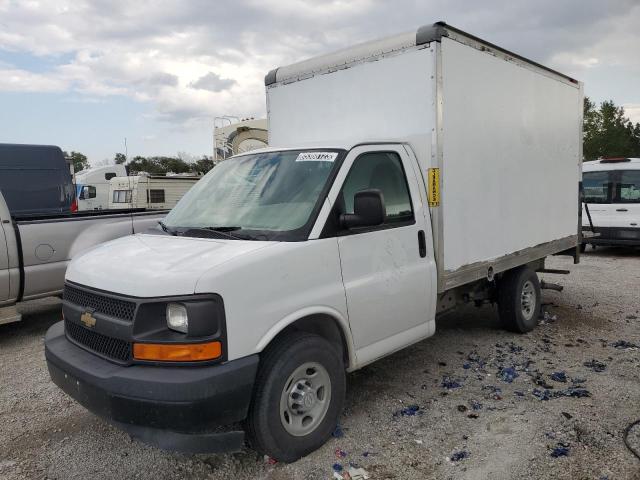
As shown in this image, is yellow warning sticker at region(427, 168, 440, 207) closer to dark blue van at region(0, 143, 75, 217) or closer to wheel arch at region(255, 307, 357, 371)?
wheel arch at region(255, 307, 357, 371)

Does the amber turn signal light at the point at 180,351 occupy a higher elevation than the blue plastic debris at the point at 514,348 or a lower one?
higher

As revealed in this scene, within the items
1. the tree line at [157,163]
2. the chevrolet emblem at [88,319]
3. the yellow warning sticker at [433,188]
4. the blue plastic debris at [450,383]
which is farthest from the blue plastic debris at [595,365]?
the tree line at [157,163]

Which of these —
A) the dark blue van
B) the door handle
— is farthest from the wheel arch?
the dark blue van

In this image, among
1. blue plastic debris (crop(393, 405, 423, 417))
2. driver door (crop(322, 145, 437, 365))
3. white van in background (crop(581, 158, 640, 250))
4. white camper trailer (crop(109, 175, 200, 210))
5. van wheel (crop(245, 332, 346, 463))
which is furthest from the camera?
white camper trailer (crop(109, 175, 200, 210))

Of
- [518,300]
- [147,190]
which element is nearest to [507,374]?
[518,300]

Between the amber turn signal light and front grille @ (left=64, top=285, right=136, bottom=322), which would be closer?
the amber turn signal light

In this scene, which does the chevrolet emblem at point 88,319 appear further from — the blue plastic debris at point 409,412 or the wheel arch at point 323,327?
the blue plastic debris at point 409,412

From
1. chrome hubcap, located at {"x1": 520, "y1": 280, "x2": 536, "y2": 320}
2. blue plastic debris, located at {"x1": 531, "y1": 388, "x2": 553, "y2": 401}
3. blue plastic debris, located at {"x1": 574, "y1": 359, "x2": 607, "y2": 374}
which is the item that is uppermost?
chrome hubcap, located at {"x1": 520, "y1": 280, "x2": 536, "y2": 320}

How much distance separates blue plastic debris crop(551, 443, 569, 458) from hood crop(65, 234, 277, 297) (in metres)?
2.31

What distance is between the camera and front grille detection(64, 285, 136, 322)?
298cm

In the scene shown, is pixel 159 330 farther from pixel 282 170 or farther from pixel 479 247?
pixel 479 247

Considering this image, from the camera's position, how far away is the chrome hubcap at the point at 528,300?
6.12 meters

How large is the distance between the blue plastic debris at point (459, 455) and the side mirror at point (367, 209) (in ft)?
5.35

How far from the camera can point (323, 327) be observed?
3.60 metres
